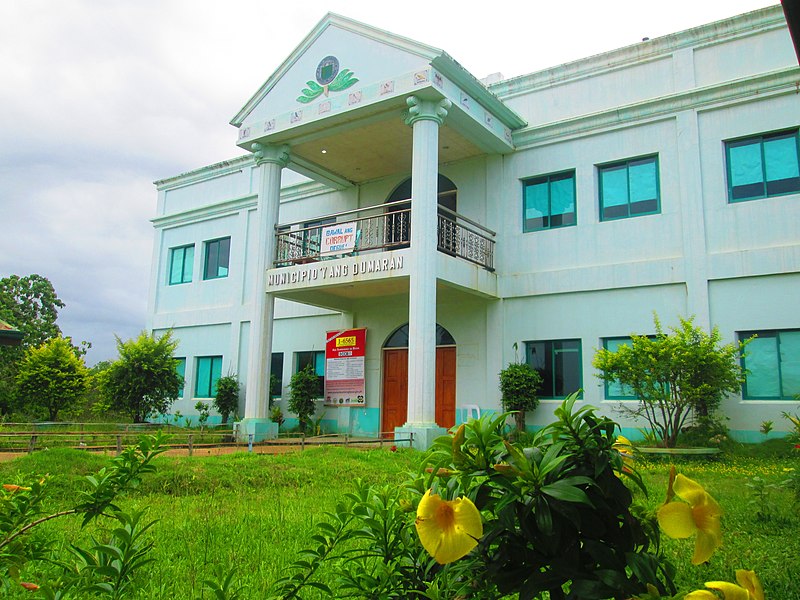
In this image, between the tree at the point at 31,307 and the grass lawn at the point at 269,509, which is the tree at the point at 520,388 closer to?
the grass lawn at the point at 269,509

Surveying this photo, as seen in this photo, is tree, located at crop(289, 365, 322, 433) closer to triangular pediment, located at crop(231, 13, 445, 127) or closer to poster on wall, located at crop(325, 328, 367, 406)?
poster on wall, located at crop(325, 328, 367, 406)

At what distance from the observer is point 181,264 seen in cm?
2355

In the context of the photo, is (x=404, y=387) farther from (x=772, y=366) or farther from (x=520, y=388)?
(x=772, y=366)

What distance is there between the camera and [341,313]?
18594 mm

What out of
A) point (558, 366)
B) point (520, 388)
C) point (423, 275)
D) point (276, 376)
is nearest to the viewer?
point (423, 275)

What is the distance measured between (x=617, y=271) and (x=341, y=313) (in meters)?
7.81

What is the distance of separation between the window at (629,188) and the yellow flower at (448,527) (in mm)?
14108

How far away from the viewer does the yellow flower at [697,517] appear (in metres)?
1.24

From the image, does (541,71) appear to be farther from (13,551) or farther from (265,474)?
(13,551)

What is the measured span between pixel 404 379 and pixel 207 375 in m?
7.91

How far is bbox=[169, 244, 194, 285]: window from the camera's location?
23234mm

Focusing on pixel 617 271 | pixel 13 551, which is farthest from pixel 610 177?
pixel 13 551

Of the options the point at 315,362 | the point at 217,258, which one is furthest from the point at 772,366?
the point at 217,258

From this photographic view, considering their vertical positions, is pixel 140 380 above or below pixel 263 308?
below
